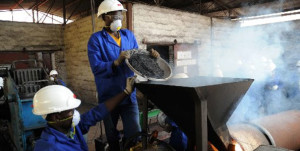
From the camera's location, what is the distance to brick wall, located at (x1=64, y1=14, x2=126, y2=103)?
350 inches

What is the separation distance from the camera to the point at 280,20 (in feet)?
35.8

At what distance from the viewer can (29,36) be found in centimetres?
1002

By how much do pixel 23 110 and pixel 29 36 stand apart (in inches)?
268

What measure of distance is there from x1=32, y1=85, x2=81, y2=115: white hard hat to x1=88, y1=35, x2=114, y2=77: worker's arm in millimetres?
511

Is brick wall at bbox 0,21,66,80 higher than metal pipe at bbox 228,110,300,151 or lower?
higher

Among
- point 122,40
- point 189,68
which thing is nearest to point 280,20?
point 189,68

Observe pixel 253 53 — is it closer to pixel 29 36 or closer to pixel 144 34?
pixel 144 34

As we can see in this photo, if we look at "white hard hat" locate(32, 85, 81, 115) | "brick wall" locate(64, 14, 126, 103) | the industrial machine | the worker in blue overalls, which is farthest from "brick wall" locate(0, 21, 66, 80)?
"white hard hat" locate(32, 85, 81, 115)

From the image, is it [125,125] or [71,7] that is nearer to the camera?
[125,125]

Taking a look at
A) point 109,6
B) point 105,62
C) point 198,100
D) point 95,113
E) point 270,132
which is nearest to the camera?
point 198,100

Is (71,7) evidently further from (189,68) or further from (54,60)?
(189,68)

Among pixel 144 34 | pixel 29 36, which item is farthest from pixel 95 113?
pixel 29 36

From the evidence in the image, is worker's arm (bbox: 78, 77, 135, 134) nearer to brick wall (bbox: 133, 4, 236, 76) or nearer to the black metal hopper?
the black metal hopper

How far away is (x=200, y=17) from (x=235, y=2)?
4034 millimetres
